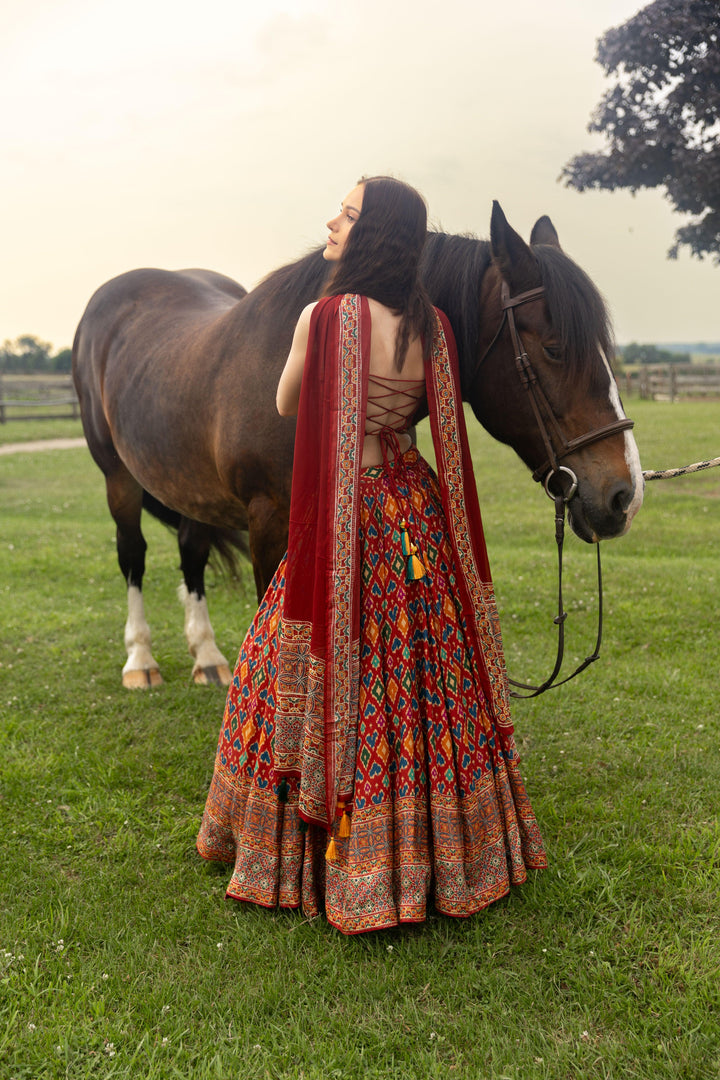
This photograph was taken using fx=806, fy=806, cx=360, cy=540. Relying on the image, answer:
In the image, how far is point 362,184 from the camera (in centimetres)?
237

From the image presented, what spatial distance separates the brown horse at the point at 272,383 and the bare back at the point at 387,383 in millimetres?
301

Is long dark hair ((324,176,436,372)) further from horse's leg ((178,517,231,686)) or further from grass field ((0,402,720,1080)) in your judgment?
horse's leg ((178,517,231,686))

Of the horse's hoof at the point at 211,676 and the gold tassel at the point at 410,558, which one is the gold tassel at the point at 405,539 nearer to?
the gold tassel at the point at 410,558

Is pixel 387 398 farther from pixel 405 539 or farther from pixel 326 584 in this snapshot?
pixel 326 584

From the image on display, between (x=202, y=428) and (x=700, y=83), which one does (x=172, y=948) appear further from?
(x=700, y=83)

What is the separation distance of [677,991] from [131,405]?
3.55 meters

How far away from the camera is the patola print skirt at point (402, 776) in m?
2.49

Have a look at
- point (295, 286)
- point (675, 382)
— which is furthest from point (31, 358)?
point (295, 286)

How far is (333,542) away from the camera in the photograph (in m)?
2.37

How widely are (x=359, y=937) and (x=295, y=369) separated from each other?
1.77 meters

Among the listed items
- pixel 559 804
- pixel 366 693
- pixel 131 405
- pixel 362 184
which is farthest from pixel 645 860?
pixel 131 405

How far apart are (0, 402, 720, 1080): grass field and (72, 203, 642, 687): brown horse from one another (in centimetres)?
109

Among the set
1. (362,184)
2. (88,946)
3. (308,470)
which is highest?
(362,184)

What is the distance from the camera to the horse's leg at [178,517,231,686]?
16.1ft
